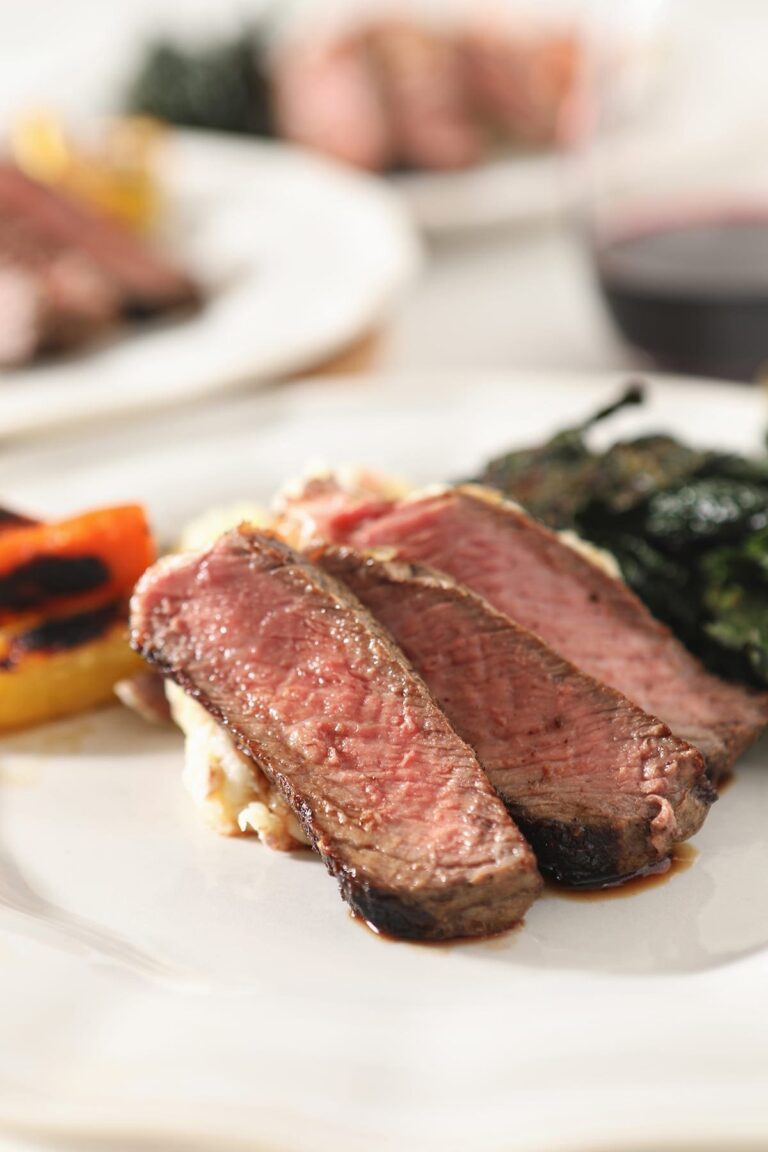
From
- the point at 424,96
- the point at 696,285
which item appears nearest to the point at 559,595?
the point at 696,285

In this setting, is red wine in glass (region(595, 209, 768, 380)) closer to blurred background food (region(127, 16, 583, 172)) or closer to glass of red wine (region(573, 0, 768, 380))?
glass of red wine (region(573, 0, 768, 380))

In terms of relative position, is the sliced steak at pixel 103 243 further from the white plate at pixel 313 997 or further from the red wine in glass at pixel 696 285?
the white plate at pixel 313 997

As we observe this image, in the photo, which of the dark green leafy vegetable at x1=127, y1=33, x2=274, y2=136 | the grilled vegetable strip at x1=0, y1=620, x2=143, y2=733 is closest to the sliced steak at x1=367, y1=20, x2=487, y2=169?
the dark green leafy vegetable at x1=127, y1=33, x2=274, y2=136

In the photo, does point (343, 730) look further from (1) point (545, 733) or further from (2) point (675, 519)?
(2) point (675, 519)

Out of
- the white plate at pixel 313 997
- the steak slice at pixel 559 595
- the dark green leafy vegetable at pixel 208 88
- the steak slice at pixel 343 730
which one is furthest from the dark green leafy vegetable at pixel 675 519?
the dark green leafy vegetable at pixel 208 88

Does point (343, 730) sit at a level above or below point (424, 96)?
below

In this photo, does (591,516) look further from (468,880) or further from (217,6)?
(217,6)

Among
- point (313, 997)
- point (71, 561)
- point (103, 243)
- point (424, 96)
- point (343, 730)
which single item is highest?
point (424, 96)
